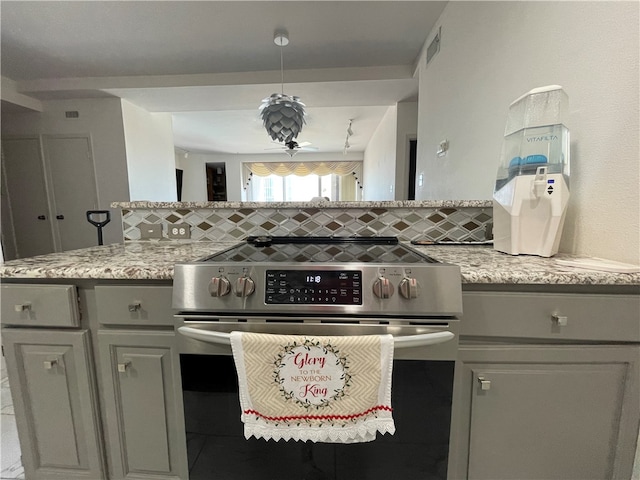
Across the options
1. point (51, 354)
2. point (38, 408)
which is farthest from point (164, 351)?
point (38, 408)

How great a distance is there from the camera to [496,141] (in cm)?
141

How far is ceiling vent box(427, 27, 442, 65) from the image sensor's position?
2176 millimetres

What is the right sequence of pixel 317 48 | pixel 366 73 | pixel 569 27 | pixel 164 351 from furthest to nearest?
pixel 366 73
pixel 317 48
pixel 569 27
pixel 164 351

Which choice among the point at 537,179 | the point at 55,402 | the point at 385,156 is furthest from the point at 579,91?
the point at 385,156

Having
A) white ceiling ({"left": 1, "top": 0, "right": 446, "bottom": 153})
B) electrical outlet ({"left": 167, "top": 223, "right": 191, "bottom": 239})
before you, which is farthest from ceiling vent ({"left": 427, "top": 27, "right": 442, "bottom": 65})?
electrical outlet ({"left": 167, "top": 223, "right": 191, "bottom": 239})

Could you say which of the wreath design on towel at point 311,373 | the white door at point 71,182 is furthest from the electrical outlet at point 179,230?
the white door at point 71,182

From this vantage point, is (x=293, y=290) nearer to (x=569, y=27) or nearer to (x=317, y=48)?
(x=569, y=27)

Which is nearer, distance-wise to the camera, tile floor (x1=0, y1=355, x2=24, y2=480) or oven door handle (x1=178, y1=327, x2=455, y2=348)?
oven door handle (x1=178, y1=327, x2=455, y2=348)

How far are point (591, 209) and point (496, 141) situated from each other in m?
0.69

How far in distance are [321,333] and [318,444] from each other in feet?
1.09

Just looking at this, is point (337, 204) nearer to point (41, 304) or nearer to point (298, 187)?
point (41, 304)

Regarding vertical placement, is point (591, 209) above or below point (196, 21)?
below

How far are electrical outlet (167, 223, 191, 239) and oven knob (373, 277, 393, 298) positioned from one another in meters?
1.00

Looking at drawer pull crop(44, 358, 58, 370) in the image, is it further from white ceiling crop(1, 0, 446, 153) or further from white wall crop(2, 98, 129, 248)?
white wall crop(2, 98, 129, 248)
